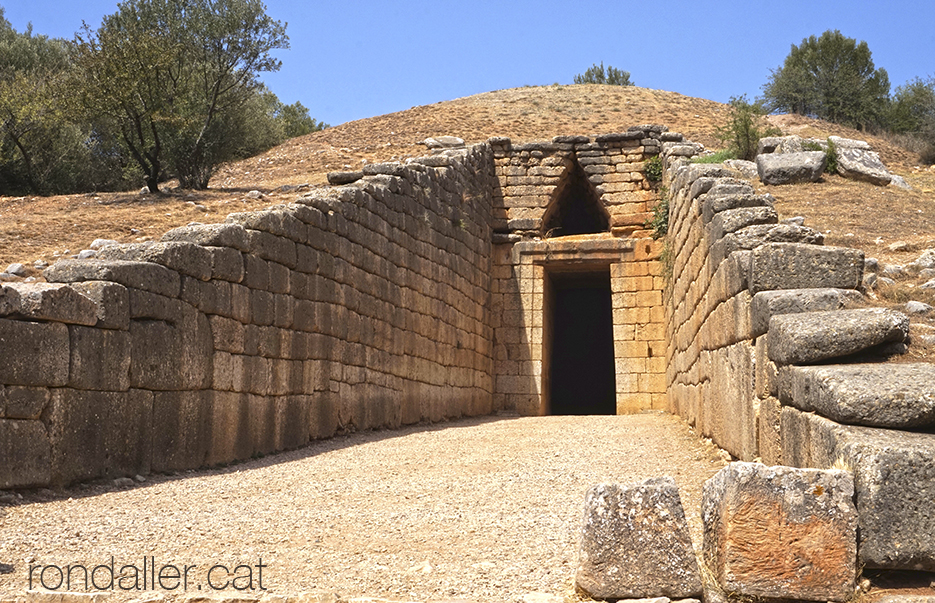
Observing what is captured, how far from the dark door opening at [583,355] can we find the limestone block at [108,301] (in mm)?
13785

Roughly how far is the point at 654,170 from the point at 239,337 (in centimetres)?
947

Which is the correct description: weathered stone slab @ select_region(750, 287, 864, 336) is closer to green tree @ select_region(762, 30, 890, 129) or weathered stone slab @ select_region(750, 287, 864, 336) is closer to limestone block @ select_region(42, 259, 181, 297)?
limestone block @ select_region(42, 259, 181, 297)

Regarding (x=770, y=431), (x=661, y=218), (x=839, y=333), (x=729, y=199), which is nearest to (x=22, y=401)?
(x=770, y=431)

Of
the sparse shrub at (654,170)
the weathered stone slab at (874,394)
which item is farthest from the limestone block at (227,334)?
the sparse shrub at (654,170)

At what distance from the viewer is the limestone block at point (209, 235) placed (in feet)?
23.7

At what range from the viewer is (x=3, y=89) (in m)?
18.2

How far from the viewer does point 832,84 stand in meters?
30.1

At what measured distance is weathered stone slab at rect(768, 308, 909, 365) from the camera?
4.54 metres

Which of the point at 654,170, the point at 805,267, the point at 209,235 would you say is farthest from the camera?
the point at 654,170

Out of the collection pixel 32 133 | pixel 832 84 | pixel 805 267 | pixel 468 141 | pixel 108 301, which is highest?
pixel 832 84

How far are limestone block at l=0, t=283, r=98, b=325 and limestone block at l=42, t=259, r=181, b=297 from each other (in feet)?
0.98

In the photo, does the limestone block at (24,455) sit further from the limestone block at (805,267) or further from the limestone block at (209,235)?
the limestone block at (805,267)

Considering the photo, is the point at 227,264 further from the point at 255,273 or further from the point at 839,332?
the point at 839,332

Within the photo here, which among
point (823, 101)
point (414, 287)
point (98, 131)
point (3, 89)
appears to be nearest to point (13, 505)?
point (414, 287)
